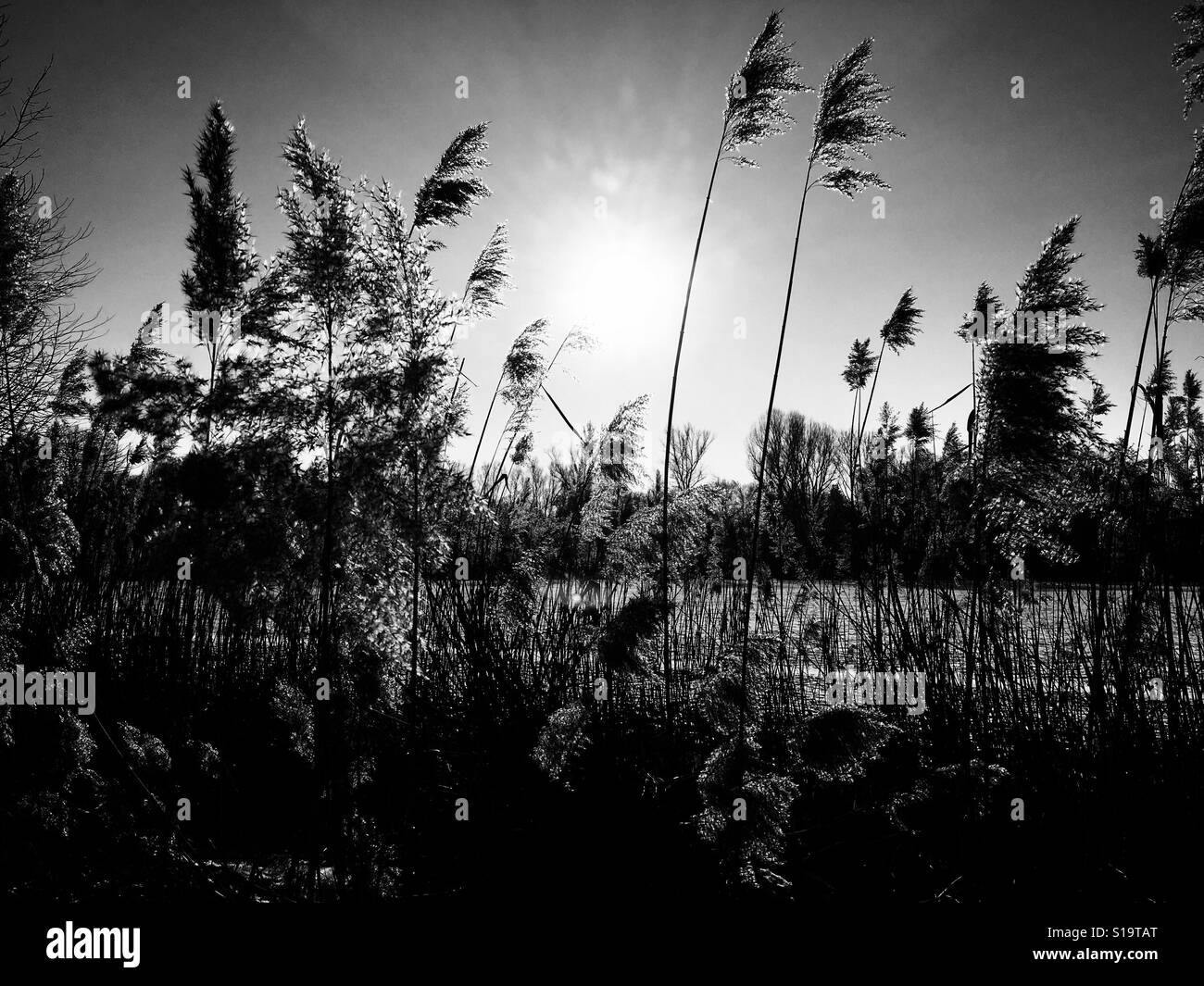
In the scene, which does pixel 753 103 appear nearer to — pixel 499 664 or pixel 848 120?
pixel 848 120

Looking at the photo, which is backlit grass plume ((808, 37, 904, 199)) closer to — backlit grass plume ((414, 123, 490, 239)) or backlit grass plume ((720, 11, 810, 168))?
backlit grass plume ((720, 11, 810, 168))

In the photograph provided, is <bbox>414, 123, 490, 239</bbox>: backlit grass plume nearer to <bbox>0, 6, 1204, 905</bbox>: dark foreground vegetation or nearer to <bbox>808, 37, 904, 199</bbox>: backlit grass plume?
<bbox>0, 6, 1204, 905</bbox>: dark foreground vegetation

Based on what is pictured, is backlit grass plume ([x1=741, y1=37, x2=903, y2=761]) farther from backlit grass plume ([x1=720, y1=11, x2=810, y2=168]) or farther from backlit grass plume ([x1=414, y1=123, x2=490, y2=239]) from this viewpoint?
backlit grass plume ([x1=414, y1=123, x2=490, y2=239])

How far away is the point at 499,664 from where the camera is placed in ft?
9.39

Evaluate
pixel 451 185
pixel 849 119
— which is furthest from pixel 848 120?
pixel 451 185

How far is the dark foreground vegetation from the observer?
188 centimetres

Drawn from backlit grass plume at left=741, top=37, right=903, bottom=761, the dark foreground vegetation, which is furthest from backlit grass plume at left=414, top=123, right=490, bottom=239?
backlit grass plume at left=741, top=37, right=903, bottom=761

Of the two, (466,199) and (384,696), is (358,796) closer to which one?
(384,696)

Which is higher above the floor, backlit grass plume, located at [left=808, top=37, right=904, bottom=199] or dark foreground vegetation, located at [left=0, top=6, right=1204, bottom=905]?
backlit grass plume, located at [left=808, top=37, right=904, bottom=199]

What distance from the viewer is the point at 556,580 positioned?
160 inches

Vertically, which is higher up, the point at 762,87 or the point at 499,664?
the point at 762,87

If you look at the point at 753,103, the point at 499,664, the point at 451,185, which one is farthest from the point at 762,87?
the point at 499,664

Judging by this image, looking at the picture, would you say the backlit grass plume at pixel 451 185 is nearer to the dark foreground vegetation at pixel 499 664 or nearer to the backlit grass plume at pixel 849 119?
the dark foreground vegetation at pixel 499 664
